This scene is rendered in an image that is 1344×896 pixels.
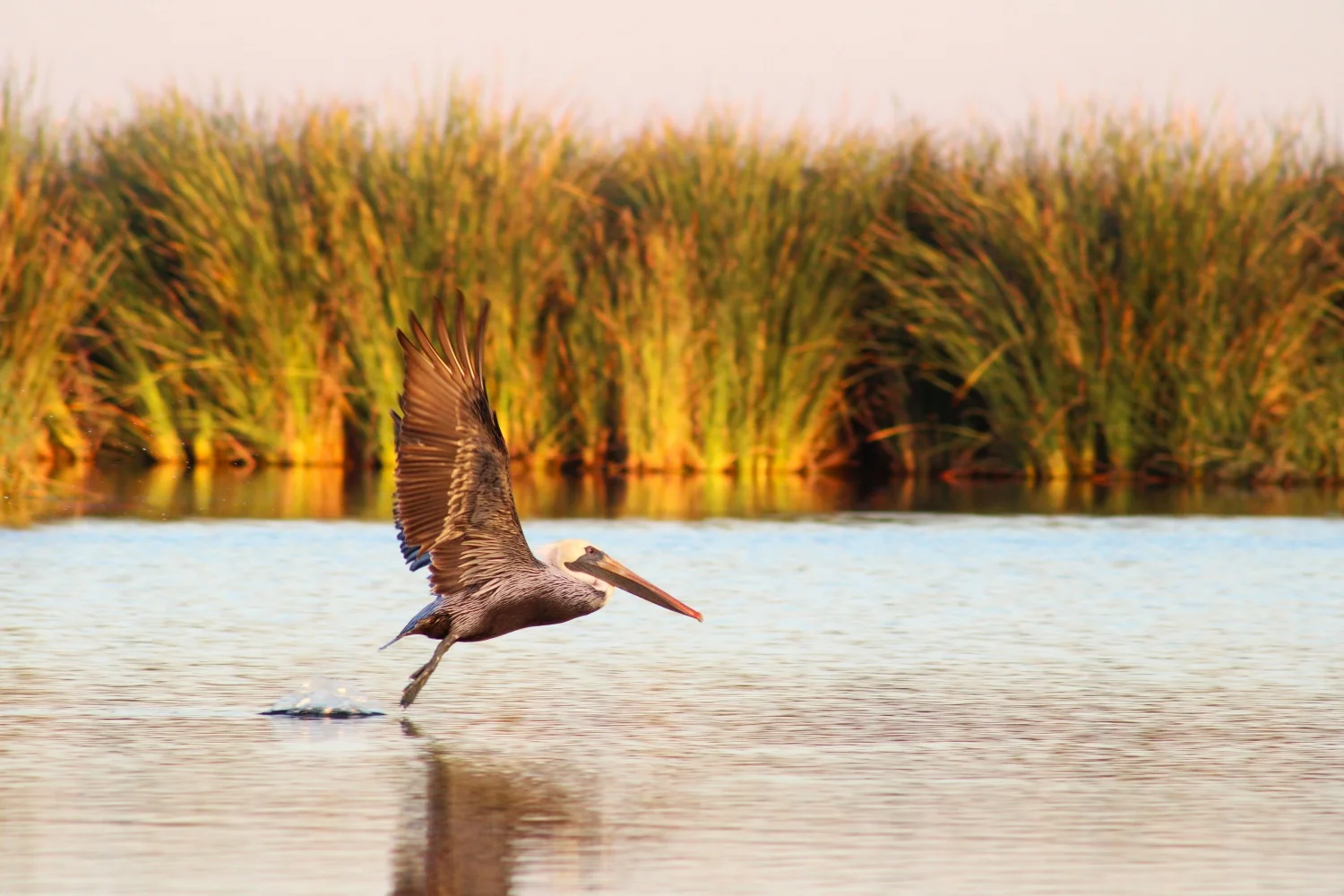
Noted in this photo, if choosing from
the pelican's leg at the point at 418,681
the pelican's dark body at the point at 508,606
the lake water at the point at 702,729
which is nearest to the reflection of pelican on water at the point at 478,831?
the lake water at the point at 702,729

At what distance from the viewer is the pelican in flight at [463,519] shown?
24.1 ft

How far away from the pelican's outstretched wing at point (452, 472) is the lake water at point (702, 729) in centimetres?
49

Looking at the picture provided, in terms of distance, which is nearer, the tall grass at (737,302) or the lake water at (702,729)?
the lake water at (702,729)

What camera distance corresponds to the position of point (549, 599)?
24.6 feet

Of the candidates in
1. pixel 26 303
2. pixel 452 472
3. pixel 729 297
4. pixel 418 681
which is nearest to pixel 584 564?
pixel 452 472

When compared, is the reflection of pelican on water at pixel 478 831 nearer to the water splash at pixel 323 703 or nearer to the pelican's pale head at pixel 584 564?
the water splash at pixel 323 703

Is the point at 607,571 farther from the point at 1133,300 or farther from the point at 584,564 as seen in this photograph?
the point at 1133,300

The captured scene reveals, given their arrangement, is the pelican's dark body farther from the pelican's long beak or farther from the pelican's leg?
the pelican's leg

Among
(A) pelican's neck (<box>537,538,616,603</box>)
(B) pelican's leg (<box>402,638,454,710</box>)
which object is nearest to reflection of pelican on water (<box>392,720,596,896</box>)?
(B) pelican's leg (<box>402,638,454,710</box>)

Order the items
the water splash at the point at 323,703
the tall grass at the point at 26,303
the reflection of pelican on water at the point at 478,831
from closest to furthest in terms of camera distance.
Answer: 1. the reflection of pelican on water at the point at 478,831
2. the water splash at the point at 323,703
3. the tall grass at the point at 26,303

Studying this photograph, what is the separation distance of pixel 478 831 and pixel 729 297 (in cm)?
1376

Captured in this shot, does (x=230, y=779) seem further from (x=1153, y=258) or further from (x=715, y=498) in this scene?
(x=1153, y=258)

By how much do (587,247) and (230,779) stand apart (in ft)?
47.5

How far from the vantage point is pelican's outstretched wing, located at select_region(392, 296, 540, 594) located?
289 inches
